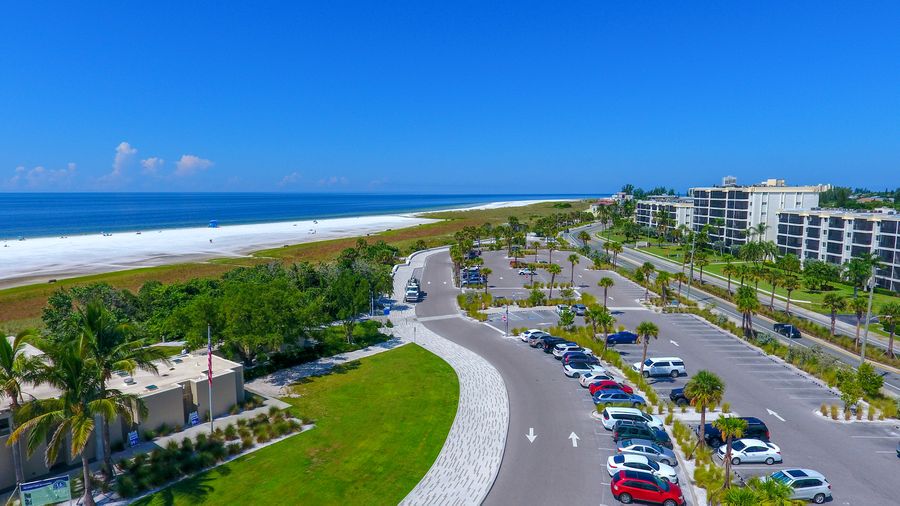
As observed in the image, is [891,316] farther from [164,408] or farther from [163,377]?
[163,377]

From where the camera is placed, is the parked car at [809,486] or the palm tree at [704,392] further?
the palm tree at [704,392]

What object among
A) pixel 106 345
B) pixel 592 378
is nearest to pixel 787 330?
pixel 592 378

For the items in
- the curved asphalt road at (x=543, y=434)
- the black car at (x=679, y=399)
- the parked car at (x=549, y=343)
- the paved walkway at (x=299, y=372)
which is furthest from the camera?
the parked car at (x=549, y=343)

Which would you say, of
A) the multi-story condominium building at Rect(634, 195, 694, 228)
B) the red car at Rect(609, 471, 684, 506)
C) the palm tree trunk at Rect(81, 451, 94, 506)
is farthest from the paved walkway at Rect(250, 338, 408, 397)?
the multi-story condominium building at Rect(634, 195, 694, 228)

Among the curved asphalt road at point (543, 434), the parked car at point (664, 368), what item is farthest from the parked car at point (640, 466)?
the parked car at point (664, 368)

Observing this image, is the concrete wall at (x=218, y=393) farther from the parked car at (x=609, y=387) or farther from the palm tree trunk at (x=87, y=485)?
the parked car at (x=609, y=387)

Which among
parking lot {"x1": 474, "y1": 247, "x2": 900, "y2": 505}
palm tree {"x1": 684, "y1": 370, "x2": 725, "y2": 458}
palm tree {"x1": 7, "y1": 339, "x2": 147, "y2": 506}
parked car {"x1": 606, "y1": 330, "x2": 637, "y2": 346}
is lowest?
parking lot {"x1": 474, "y1": 247, "x2": 900, "y2": 505}

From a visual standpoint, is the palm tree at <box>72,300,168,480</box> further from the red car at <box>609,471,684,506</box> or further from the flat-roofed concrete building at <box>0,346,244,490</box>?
the red car at <box>609,471,684,506</box>
